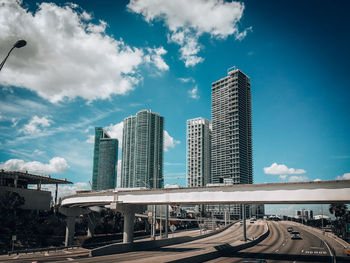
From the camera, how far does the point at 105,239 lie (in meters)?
76.9

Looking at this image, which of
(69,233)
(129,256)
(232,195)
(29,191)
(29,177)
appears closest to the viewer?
(232,195)

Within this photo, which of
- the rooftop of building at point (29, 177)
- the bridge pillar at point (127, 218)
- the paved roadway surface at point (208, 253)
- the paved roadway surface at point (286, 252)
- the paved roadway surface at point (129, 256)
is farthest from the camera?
the rooftop of building at point (29, 177)

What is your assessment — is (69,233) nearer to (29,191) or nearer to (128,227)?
(29,191)

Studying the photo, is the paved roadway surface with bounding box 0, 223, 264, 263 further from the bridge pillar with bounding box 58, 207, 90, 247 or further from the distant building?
the distant building

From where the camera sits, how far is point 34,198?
3184 inches

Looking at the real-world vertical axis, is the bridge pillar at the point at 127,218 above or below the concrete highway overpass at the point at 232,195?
below

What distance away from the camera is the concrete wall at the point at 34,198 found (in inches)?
3031

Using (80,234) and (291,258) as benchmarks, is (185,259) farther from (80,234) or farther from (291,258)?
(80,234)

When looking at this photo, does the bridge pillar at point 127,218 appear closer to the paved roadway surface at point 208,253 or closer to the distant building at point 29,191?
the paved roadway surface at point 208,253

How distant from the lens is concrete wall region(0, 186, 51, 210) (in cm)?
7700

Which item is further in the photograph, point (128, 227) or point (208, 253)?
point (128, 227)

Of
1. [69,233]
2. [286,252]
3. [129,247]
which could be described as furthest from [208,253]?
[69,233]

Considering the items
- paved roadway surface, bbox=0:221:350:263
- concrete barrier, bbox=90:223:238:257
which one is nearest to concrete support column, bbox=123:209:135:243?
concrete barrier, bbox=90:223:238:257

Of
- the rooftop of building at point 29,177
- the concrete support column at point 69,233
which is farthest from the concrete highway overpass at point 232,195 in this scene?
the rooftop of building at point 29,177
